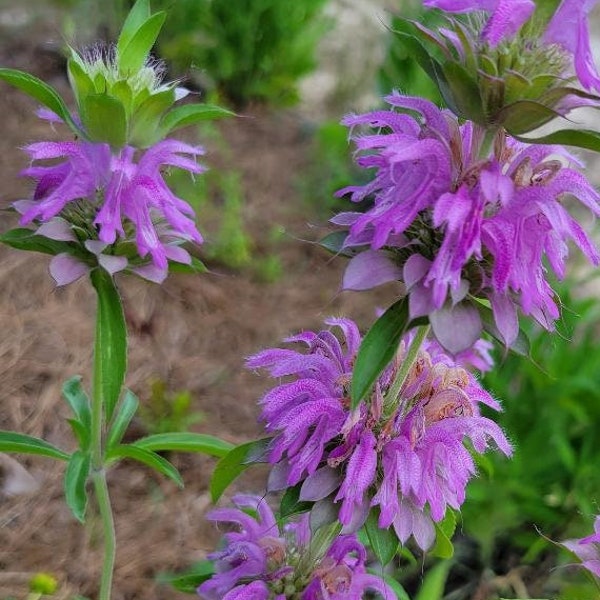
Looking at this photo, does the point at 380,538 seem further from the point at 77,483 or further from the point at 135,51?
the point at 135,51

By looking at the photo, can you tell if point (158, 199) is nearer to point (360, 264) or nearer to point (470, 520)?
point (360, 264)

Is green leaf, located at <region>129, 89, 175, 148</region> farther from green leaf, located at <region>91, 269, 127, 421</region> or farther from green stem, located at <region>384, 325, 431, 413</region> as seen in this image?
green stem, located at <region>384, 325, 431, 413</region>

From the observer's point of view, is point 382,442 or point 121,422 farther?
point 121,422

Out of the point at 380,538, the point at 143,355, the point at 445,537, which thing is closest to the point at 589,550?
the point at 445,537

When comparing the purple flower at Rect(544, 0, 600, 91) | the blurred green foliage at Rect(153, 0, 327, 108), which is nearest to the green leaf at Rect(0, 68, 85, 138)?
the purple flower at Rect(544, 0, 600, 91)

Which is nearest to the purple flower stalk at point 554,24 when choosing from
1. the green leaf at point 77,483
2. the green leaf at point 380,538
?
the green leaf at point 380,538

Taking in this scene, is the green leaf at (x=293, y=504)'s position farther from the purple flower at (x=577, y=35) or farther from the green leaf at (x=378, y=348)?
the purple flower at (x=577, y=35)
